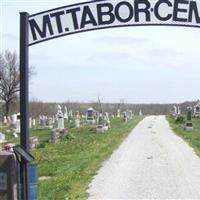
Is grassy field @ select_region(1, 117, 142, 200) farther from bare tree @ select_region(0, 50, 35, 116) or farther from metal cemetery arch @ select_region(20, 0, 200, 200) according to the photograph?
bare tree @ select_region(0, 50, 35, 116)

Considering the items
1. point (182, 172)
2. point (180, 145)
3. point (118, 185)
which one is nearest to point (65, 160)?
point (182, 172)

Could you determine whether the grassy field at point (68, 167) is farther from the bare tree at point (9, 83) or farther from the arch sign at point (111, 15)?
the bare tree at point (9, 83)

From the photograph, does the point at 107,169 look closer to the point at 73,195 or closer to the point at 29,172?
the point at 73,195

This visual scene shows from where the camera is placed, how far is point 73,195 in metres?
11.0

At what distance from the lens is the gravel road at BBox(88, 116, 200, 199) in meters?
11.1

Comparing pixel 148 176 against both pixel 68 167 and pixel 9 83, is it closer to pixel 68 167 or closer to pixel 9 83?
pixel 68 167

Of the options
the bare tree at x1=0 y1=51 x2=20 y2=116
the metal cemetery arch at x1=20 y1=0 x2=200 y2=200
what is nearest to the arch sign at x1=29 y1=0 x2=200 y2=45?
the metal cemetery arch at x1=20 y1=0 x2=200 y2=200

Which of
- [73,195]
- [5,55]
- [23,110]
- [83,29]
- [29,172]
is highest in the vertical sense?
[5,55]

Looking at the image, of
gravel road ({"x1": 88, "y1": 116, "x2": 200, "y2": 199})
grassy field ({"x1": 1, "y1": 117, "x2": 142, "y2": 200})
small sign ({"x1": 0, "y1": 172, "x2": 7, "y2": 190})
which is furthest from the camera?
grassy field ({"x1": 1, "y1": 117, "x2": 142, "y2": 200})

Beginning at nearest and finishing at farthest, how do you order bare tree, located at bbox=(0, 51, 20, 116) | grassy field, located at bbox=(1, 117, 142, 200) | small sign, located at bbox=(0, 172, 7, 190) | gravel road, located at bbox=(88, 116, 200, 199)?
small sign, located at bbox=(0, 172, 7, 190), gravel road, located at bbox=(88, 116, 200, 199), grassy field, located at bbox=(1, 117, 142, 200), bare tree, located at bbox=(0, 51, 20, 116)

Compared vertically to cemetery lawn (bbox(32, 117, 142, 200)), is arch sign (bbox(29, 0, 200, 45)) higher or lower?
higher

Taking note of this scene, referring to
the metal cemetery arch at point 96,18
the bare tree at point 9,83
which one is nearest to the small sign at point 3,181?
the metal cemetery arch at point 96,18

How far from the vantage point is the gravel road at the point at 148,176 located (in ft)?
36.4

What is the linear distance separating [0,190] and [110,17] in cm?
295
